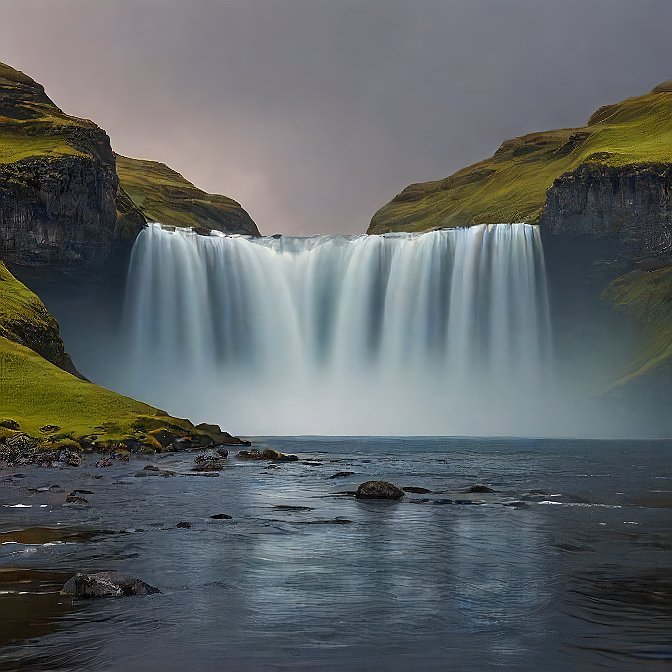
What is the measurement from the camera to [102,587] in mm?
18047

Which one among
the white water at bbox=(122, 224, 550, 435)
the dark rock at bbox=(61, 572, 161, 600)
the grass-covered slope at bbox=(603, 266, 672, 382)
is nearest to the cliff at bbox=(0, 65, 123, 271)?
the white water at bbox=(122, 224, 550, 435)

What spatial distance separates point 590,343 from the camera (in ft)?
461

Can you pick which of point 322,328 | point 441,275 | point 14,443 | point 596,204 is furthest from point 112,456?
point 596,204

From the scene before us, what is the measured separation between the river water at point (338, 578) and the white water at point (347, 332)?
8163cm

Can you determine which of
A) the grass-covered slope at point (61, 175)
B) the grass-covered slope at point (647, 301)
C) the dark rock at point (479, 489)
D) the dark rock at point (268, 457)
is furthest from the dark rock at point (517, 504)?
the grass-covered slope at point (647, 301)

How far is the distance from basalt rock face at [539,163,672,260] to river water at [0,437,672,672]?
96.9 metres

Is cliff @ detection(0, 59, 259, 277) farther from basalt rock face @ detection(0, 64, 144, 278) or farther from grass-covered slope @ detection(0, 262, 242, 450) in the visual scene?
grass-covered slope @ detection(0, 262, 242, 450)

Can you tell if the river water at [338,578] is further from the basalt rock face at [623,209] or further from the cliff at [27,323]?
the basalt rock face at [623,209]

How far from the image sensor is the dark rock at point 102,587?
17.8 metres

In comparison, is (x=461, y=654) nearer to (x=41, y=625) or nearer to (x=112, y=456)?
(x=41, y=625)

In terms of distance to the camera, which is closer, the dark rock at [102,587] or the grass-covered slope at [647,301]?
the dark rock at [102,587]

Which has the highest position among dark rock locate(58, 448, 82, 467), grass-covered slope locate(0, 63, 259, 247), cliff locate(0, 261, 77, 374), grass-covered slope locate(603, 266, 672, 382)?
grass-covered slope locate(0, 63, 259, 247)

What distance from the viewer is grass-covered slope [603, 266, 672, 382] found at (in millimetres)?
137625

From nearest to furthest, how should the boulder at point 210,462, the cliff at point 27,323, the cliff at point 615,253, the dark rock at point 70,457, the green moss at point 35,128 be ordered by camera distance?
the boulder at point 210,462 → the dark rock at point 70,457 → the cliff at point 27,323 → the green moss at point 35,128 → the cliff at point 615,253
